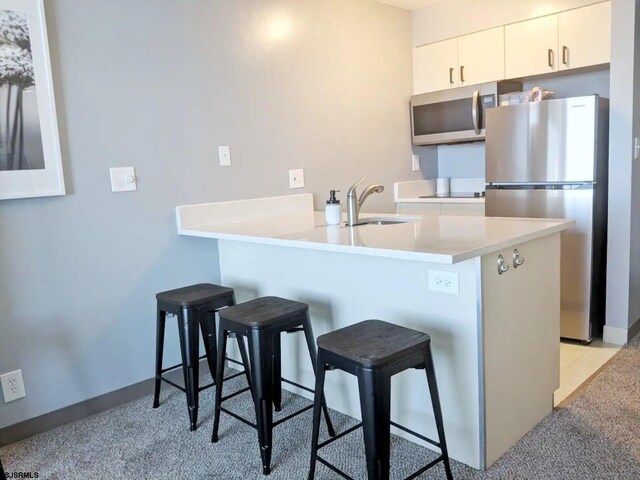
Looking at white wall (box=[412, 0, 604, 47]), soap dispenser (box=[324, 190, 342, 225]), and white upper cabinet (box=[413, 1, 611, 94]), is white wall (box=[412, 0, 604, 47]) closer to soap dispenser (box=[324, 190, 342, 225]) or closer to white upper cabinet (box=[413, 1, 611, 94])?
white upper cabinet (box=[413, 1, 611, 94])

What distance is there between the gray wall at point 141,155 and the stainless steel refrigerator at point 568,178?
120 centimetres

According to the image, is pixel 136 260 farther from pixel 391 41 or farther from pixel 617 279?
pixel 617 279

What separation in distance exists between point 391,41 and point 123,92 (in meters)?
2.17

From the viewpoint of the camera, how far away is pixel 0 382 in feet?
7.34

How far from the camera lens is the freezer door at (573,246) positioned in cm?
303

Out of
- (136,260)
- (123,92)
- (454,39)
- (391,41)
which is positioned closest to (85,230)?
(136,260)

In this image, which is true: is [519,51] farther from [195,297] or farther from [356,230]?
[195,297]

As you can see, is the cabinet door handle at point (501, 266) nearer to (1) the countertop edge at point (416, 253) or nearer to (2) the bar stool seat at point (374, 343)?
(1) the countertop edge at point (416, 253)

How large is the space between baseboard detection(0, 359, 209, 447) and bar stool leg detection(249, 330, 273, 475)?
3.40ft

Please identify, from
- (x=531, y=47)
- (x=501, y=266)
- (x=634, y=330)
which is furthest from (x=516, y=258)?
(x=531, y=47)

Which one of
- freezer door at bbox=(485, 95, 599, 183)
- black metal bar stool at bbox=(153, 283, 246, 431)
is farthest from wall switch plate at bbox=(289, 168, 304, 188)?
freezer door at bbox=(485, 95, 599, 183)

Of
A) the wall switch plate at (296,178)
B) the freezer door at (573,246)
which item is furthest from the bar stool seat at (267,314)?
the freezer door at (573,246)

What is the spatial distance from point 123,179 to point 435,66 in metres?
2.54

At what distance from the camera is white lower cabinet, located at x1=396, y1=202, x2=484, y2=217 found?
12.2ft
